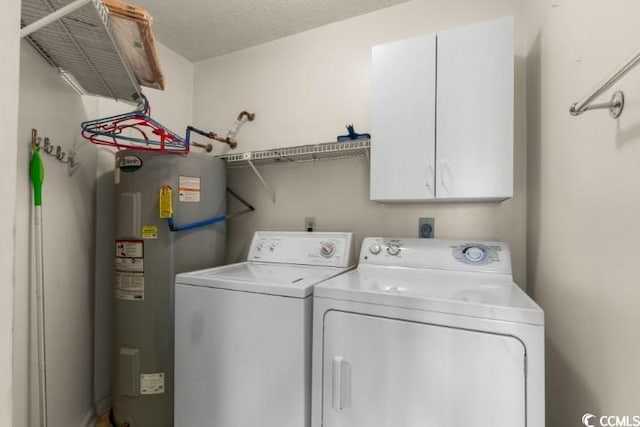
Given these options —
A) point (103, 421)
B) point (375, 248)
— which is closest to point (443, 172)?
point (375, 248)

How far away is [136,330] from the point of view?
159 centimetres

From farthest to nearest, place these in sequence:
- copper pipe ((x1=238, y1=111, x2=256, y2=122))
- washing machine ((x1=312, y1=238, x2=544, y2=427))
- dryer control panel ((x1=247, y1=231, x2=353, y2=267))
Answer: copper pipe ((x1=238, y1=111, x2=256, y2=122)), dryer control panel ((x1=247, y1=231, x2=353, y2=267)), washing machine ((x1=312, y1=238, x2=544, y2=427))

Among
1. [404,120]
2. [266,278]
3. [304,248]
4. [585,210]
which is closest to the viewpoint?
[585,210]

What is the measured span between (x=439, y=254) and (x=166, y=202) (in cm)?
151

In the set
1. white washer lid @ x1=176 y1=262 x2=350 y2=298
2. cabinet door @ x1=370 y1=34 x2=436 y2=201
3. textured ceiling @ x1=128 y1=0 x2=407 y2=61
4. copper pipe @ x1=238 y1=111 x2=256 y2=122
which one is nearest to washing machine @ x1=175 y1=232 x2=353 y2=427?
white washer lid @ x1=176 y1=262 x2=350 y2=298

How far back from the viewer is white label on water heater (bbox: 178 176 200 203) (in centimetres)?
166

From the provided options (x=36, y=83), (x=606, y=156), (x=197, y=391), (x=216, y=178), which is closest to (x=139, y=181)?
(x=216, y=178)

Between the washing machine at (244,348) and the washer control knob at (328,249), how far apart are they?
18 cm

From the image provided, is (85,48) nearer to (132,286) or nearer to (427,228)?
(132,286)

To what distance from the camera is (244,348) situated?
4.07 feet

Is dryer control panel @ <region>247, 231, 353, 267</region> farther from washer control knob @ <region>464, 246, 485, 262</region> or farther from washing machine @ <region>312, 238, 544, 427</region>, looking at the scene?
washer control knob @ <region>464, 246, 485, 262</region>

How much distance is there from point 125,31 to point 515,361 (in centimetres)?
190

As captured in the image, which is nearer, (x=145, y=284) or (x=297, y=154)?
(x=145, y=284)

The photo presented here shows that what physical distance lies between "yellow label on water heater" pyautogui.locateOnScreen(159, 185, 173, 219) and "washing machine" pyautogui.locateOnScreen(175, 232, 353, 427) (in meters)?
0.40
